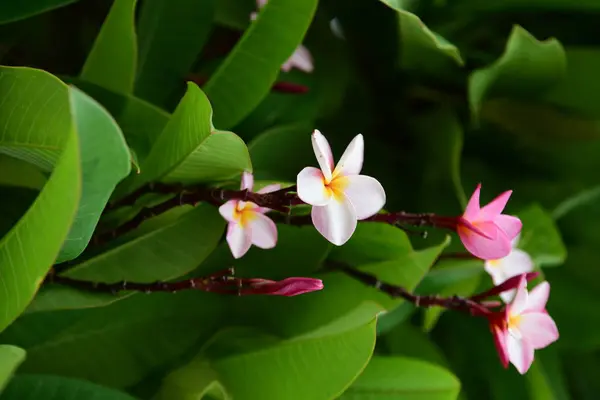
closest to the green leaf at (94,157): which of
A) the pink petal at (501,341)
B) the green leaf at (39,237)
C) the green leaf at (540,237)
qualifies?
the green leaf at (39,237)

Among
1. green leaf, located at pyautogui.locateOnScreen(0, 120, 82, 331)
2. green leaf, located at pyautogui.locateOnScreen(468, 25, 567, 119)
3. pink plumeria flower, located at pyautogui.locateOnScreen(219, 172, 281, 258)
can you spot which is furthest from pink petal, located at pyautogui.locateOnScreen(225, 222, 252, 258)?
green leaf, located at pyautogui.locateOnScreen(468, 25, 567, 119)

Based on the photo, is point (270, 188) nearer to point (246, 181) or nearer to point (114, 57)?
point (246, 181)

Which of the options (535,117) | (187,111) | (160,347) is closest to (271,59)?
(187,111)

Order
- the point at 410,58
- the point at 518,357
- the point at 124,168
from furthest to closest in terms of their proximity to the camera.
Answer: the point at 410,58 < the point at 518,357 < the point at 124,168

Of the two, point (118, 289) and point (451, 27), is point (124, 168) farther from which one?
point (451, 27)

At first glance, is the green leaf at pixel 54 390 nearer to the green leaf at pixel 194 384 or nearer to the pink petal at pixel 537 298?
the green leaf at pixel 194 384

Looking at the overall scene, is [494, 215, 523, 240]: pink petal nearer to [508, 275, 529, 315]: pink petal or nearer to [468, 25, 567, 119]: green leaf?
[508, 275, 529, 315]: pink petal

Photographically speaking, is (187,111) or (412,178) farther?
(412,178)
